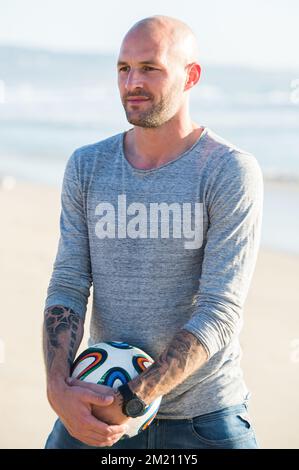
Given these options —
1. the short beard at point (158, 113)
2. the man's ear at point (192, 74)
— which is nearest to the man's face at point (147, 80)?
the short beard at point (158, 113)

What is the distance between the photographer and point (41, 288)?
10047 millimetres

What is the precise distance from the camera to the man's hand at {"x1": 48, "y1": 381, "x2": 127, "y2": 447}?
3.57 metres

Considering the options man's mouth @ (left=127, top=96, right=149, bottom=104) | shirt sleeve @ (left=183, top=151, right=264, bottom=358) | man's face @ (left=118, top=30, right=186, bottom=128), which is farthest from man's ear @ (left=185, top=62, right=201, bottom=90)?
shirt sleeve @ (left=183, top=151, right=264, bottom=358)

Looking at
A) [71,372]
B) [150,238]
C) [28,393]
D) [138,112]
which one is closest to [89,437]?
[71,372]

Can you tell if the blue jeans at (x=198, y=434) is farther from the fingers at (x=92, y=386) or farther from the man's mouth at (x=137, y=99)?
the man's mouth at (x=137, y=99)

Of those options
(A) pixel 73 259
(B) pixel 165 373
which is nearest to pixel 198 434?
(B) pixel 165 373

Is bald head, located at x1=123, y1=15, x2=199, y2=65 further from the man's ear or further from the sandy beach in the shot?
the sandy beach

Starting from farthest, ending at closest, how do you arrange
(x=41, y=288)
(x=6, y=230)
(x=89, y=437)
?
(x=6, y=230) → (x=41, y=288) → (x=89, y=437)

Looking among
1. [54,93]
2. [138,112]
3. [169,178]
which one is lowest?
[54,93]

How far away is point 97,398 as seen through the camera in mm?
3572

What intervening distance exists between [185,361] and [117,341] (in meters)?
0.47

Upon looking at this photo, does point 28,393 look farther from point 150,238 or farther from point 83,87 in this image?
point 83,87

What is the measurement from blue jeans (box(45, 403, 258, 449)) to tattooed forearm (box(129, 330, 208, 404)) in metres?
0.31

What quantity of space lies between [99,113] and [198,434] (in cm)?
2518
